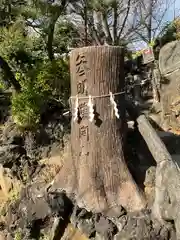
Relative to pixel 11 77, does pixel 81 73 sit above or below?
below

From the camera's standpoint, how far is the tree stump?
3566mm

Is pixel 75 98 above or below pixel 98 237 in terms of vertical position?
above

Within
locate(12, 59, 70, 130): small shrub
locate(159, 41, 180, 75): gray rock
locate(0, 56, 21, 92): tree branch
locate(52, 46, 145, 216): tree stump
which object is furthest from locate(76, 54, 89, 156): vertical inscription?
locate(159, 41, 180, 75): gray rock

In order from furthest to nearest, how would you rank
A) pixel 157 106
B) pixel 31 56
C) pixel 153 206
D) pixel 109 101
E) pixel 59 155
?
1. pixel 31 56
2. pixel 157 106
3. pixel 59 155
4. pixel 109 101
5. pixel 153 206

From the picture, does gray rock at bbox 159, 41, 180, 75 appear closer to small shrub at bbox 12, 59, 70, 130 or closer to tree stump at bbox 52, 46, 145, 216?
small shrub at bbox 12, 59, 70, 130

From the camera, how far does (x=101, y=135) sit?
364cm

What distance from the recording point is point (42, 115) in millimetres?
6000

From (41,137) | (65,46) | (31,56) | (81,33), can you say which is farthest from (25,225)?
(81,33)

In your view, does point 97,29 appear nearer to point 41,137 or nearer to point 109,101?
point 41,137

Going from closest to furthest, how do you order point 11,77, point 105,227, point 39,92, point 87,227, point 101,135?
point 105,227, point 87,227, point 101,135, point 39,92, point 11,77

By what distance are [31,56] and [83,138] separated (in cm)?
549

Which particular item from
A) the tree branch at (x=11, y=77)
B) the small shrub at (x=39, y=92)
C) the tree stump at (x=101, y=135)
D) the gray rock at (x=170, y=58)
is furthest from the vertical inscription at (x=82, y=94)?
the gray rock at (x=170, y=58)

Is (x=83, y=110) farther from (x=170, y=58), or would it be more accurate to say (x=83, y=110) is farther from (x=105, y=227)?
(x=170, y=58)

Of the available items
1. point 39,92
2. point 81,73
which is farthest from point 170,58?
point 81,73
